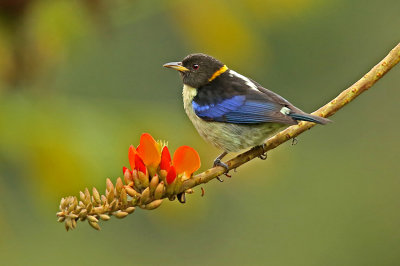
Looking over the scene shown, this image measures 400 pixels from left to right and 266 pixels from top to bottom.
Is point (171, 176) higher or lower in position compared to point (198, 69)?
lower

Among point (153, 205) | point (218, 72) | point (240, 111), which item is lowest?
point (153, 205)

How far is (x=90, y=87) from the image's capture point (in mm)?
10992

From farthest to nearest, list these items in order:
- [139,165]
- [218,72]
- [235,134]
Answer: [218,72] → [235,134] → [139,165]

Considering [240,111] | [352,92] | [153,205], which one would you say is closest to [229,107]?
[240,111]

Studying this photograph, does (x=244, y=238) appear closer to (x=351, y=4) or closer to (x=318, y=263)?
(x=318, y=263)

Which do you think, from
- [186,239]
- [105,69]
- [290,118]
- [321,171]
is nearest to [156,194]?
[290,118]

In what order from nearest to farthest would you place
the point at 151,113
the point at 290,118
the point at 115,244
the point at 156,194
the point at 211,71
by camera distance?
1. the point at 156,194
2. the point at 290,118
3. the point at 211,71
4. the point at 151,113
5. the point at 115,244

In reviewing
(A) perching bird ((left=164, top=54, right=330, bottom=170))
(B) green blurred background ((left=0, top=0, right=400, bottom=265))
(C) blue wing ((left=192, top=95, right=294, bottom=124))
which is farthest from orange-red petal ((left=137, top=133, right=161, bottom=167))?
(B) green blurred background ((left=0, top=0, right=400, bottom=265))

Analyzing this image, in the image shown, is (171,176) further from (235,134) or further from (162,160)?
(235,134)

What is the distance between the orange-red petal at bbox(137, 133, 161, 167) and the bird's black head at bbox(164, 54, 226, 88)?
2282mm

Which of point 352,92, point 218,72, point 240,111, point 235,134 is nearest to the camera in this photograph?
point 352,92

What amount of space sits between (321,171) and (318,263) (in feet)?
6.27

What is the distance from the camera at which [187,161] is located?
2.37m

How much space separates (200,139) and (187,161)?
4194mm
